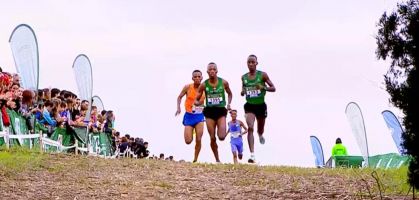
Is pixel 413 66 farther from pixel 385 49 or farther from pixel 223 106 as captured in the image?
pixel 223 106

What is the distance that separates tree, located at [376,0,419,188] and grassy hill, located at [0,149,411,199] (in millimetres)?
1692

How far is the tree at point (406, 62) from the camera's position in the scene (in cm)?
860

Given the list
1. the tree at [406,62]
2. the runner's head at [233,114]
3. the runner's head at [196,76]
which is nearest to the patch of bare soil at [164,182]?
the tree at [406,62]

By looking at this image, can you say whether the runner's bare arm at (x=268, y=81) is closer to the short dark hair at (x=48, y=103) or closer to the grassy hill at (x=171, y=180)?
the grassy hill at (x=171, y=180)

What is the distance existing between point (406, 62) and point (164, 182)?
519 cm

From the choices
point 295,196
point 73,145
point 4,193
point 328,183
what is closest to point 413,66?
point 295,196

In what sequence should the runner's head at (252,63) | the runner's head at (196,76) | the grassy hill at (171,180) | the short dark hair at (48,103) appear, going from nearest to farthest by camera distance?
the grassy hill at (171,180) → the runner's head at (252,63) → the short dark hair at (48,103) → the runner's head at (196,76)

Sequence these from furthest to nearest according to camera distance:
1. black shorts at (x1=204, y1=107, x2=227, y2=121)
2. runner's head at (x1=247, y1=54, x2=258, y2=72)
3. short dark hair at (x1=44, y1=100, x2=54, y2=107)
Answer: short dark hair at (x1=44, y1=100, x2=54, y2=107) → runner's head at (x1=247, y1=54, x2=258, y2=72) → black shorts at (x1=204, y1=107, x2=227, y2=121)

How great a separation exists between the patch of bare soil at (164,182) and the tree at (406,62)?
2184mm

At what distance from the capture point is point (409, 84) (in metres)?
8.62

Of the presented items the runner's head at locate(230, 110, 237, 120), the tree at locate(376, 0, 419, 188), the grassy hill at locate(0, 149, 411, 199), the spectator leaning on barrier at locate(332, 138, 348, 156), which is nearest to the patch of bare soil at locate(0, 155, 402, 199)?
the grassy hill at locate(0, 149, 411, 199)

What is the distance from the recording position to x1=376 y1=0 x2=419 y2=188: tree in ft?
28.2

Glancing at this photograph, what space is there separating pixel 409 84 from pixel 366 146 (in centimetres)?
1875

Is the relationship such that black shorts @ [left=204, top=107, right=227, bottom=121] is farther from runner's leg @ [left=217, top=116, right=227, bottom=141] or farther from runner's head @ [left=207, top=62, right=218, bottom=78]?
runner's head @ [left=207, top=62, right=218, bottom=78]
